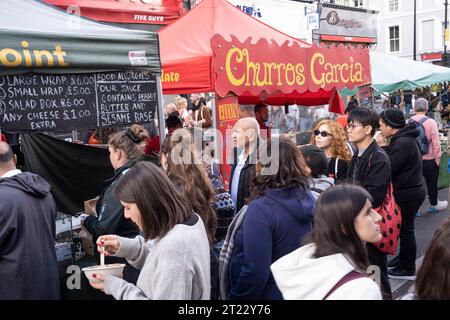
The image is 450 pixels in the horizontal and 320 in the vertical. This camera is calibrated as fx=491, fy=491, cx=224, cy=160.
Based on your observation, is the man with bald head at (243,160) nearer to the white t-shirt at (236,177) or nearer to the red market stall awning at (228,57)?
the white t-shirt at (236,177)

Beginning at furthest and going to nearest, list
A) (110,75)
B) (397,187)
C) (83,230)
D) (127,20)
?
1. (127,20)
2. (397,187)
3. (110,75)
4. (83,230)

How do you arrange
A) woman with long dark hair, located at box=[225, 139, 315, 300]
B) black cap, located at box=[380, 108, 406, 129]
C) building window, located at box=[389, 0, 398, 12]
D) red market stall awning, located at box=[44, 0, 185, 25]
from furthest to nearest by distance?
building window, located at box=[389, 0, 398, 12], red market stall awning, located at box=[44, 0, 185, 25], black cap, located at box=[380, 108, 406, 129], woman with long dark hair, located at box=[225, 139, 315, 300]

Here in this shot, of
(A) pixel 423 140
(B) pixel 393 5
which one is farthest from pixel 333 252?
(B) pixel 393 5

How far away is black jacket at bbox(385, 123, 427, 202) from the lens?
207 inches

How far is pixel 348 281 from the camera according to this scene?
1833 mm

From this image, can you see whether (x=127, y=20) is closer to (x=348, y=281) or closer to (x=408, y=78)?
(x=408, y=78)

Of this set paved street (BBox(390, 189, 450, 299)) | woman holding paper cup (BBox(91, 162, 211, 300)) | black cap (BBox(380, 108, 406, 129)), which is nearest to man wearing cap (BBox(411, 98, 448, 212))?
paved street (BBox(390, 189, 450, 299))

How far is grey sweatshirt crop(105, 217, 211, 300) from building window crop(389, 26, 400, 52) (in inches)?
1506

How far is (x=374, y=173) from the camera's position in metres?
4.21

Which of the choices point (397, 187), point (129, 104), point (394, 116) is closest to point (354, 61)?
point (394, 116)

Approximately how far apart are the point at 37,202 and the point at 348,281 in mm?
2165

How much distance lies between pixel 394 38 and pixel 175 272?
127 feet

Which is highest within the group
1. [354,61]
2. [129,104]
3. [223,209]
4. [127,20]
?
[127,20]

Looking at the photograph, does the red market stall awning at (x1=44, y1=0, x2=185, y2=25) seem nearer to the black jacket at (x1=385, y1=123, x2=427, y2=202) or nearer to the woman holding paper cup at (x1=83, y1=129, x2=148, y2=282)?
the woman holding paper cup at (x1=83, y1=129, x2=148, y2=282)
